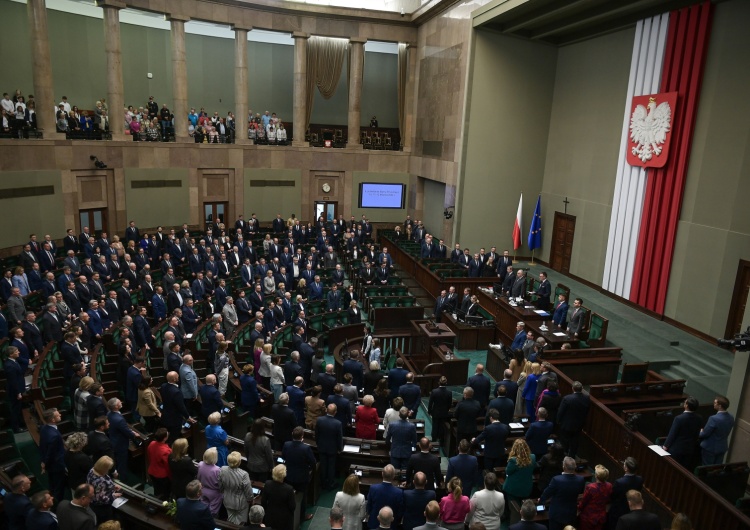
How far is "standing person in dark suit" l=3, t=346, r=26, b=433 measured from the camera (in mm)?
7668

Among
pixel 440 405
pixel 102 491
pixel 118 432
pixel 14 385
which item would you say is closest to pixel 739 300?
pixel 440 405

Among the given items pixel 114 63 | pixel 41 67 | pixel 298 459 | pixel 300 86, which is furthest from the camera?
pixel 300 86

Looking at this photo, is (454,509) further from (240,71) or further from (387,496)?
(240,71)

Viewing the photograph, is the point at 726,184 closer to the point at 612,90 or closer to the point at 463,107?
the point at 612,90

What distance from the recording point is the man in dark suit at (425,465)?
244 inches

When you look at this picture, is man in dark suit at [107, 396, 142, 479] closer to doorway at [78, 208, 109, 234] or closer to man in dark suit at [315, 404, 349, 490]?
man in dark suit at [315, 404, 349, 490]

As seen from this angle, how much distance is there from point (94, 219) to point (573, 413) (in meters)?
17.1

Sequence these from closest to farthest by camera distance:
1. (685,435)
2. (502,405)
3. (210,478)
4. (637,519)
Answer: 1. (637,519)
2. (210,478)
3. (685,435)
4. (502,405)

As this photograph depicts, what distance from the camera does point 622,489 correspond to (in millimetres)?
6027

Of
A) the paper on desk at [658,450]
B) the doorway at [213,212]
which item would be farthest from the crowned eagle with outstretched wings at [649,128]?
the doorway at [213,212]

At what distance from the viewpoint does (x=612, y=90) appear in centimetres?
1619

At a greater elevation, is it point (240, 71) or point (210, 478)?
point (240, 71)

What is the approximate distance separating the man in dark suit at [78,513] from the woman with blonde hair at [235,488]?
1.24 m

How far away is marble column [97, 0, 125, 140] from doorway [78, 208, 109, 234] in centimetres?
262
